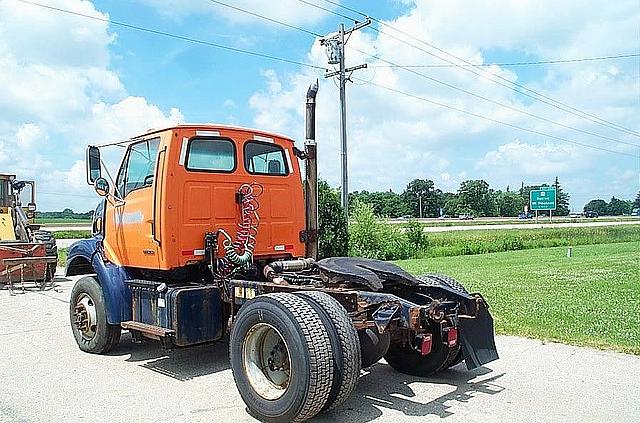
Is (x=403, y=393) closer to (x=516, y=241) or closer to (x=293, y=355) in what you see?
(x=293, y=355)

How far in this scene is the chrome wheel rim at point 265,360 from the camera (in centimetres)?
531

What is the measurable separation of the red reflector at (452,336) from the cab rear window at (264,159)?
3034 millimetres

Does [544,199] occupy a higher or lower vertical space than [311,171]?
higher

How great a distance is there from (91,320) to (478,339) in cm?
458

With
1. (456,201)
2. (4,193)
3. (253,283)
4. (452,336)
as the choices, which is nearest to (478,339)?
(452,336)

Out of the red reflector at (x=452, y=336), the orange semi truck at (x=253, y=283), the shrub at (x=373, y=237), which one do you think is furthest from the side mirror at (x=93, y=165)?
the shrub at (x=373, y=237)

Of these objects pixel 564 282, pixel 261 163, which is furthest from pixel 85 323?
pixel 564 282

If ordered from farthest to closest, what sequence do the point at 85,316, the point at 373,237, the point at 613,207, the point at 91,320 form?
the point at 613,207 < the point at 373,237 < the point at 85,316 < the point at 91,320

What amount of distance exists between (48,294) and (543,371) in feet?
35.8

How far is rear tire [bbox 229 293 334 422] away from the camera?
15.8 ft

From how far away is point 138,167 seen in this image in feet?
23.6

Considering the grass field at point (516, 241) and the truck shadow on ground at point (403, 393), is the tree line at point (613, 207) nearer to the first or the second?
the grass field at point (516, 241)

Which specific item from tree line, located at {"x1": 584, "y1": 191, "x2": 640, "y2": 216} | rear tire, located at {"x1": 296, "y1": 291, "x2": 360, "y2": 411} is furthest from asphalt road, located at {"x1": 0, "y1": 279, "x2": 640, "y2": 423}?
tree line, located at {"x1": 584, "y1": 191, "x2": 640, "y2": 216}

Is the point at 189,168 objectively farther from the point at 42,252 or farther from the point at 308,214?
the point at 42,252
